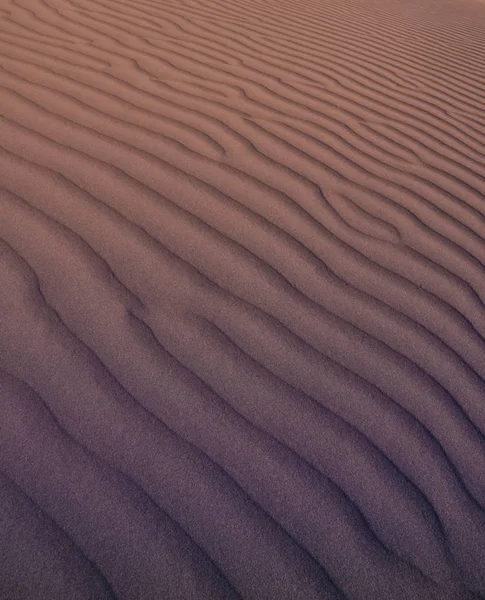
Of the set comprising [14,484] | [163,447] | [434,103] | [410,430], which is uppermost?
[434,103]

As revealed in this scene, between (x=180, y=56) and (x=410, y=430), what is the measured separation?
2932 mm

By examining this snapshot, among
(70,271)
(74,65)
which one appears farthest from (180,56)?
(70,271)

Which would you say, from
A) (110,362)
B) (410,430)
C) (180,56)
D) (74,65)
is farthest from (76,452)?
(180,56)

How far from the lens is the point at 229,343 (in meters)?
1.72

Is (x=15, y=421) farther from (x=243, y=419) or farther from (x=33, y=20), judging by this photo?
(x=33, y=20)

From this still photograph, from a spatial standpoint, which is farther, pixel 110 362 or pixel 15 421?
pixel 110 362

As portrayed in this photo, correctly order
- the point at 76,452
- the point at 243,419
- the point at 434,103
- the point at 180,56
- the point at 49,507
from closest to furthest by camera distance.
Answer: the point at 49,507, the point at 76,452, the point at 243,419, the point at 180,56, the point at 434,103

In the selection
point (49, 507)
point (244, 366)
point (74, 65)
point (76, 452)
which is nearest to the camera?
point (49, 507)

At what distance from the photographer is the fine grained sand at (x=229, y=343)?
126 cm

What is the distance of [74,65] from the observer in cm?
320

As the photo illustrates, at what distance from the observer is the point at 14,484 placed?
128 cm

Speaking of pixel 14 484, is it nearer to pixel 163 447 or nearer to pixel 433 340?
pixel 163 447

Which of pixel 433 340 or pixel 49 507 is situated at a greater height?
pixel 433 340

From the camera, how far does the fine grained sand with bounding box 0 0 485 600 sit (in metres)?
1.26
